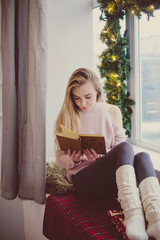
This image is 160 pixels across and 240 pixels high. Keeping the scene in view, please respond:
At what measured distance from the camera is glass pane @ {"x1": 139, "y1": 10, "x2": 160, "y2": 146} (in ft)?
7.35

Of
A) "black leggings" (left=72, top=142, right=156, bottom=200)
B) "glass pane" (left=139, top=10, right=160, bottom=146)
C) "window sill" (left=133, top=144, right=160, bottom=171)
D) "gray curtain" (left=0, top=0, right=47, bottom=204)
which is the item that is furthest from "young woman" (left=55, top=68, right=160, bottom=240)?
"glass pane" (left=139, top=10, right=160, bottom=146)

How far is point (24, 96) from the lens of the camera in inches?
75.6

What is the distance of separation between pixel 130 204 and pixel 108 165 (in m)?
0.34

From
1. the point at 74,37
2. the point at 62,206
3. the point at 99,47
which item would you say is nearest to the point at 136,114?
the point at 99,47

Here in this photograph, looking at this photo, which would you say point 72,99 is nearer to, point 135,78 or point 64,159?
point 64,159

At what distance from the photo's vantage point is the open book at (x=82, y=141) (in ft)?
4.68

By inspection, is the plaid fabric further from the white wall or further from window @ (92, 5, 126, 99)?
window @ (92, 5, 126, 99)

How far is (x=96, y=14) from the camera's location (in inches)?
97.0

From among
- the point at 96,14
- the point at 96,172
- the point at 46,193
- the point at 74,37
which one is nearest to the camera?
the point at 96,172

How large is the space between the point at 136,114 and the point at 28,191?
3.94ft

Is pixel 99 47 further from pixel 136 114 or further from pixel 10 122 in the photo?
pixel 10 122

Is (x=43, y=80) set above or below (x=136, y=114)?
above

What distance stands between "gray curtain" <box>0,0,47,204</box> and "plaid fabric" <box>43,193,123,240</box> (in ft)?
0.54

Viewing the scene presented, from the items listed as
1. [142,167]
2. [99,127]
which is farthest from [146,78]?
[142,167]
